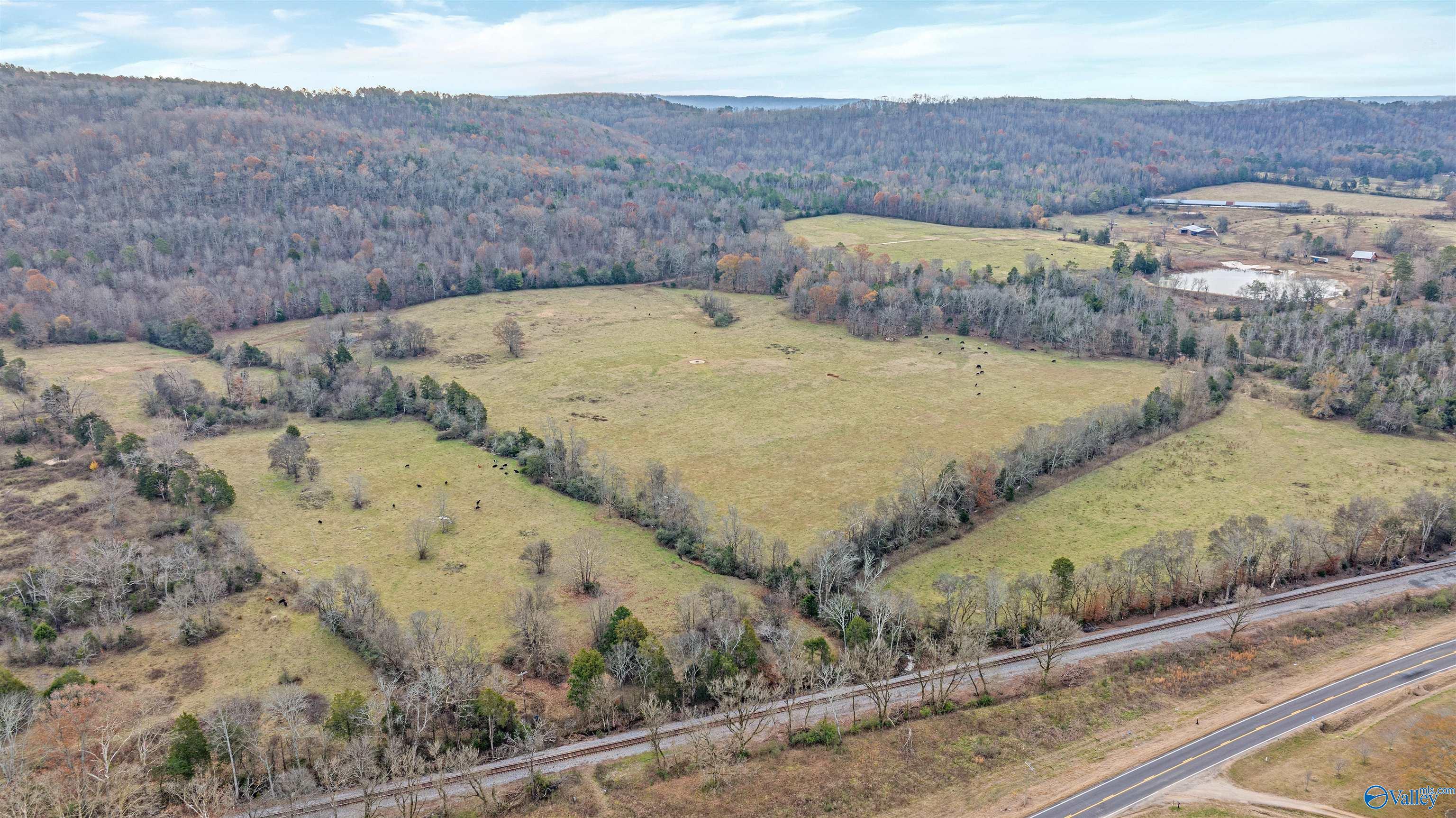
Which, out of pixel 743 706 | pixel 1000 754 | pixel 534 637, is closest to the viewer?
pixel 1000 754

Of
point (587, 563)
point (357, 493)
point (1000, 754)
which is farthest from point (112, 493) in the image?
point (1000, 754)

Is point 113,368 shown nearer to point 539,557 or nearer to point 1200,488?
point 539,557

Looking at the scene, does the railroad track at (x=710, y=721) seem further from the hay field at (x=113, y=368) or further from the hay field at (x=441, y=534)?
the hay field at (x=113, y=368)

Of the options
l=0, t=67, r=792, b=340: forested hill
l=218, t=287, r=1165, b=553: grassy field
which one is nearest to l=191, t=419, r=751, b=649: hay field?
l=218, t=287, r=1165, b=553: grassy field

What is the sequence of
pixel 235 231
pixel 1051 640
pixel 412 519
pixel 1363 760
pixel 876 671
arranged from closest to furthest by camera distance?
pixel 1363 760 < pixel 876 671 < pixel 1051 640 < pixel 412 519 < pixel 235 231

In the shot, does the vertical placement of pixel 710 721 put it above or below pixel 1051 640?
below

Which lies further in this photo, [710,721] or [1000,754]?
[710,721]

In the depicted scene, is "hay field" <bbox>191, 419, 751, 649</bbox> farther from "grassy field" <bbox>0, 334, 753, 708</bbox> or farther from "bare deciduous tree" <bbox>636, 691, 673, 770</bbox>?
"bare deciduous tree" <bbox>636, 691, 673, 770</bbox>
